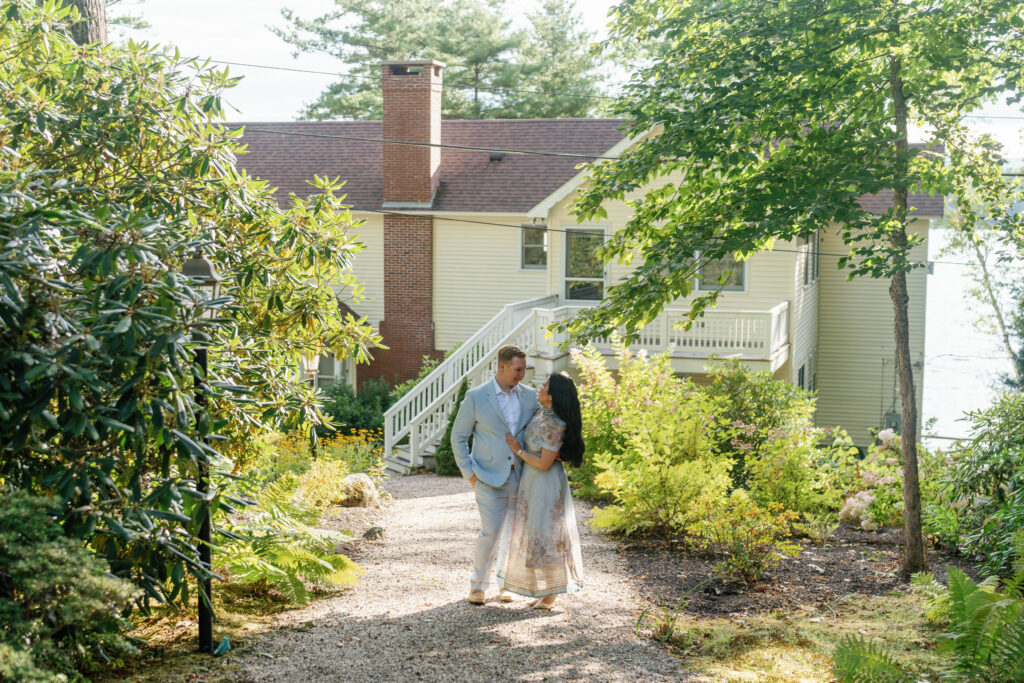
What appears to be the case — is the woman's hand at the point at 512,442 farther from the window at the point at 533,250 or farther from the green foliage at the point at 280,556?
the window at the point at 533,250

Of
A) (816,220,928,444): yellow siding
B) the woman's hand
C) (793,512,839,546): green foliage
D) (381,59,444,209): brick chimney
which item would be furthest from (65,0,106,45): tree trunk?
(816,220,928,444): yellow siding

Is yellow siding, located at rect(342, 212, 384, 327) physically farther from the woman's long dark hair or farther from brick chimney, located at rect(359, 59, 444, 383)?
the woman's long dark hair

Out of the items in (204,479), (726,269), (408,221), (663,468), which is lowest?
(663,468)

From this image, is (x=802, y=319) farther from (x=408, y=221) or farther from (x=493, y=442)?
(x=493, y=442)

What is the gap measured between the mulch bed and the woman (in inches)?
51.9

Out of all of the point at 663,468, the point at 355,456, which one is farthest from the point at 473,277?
the point at 663,468

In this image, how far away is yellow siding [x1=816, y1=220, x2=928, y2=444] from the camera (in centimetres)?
2491

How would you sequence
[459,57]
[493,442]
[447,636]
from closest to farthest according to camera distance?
[447,636] → [493,442] → [459,57]

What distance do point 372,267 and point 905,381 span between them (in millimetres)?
16711

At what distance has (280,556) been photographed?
7.20 meters

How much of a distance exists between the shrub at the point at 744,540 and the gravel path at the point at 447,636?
37.5 inches

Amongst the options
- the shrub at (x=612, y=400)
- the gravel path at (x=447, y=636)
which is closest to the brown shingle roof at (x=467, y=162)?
the shrub at (x=612, y=400)

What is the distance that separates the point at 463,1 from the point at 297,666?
38.1 meters

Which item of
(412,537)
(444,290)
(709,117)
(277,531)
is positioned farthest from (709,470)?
(444,290)
